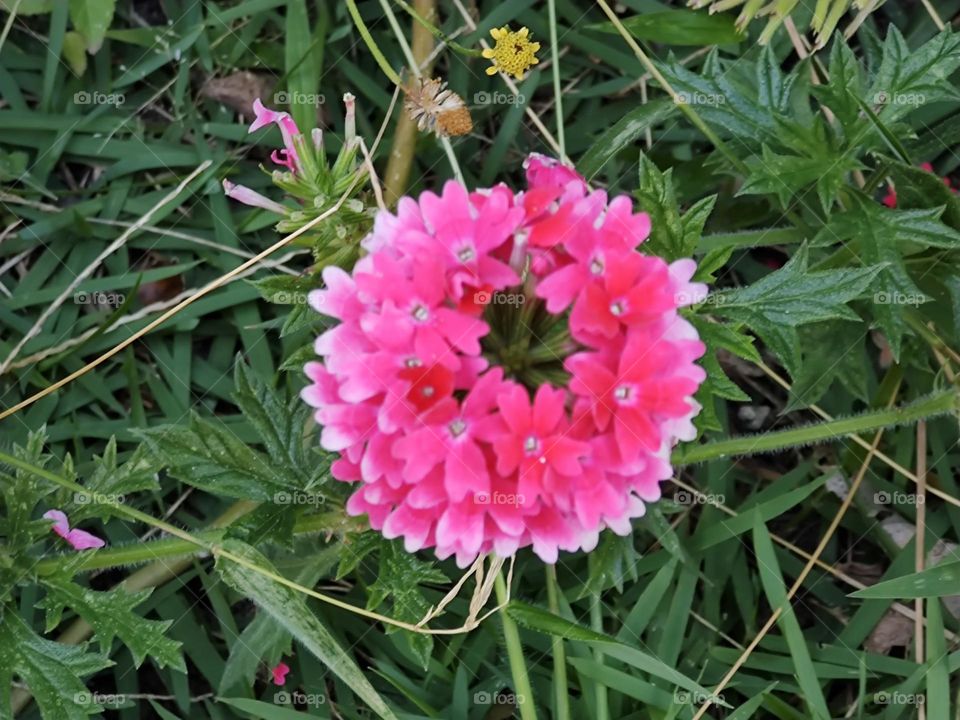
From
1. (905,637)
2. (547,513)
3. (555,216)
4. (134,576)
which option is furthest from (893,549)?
(134,576)

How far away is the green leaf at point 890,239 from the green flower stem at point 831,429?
6.1 inches

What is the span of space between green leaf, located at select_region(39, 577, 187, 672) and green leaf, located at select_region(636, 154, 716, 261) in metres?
1.41

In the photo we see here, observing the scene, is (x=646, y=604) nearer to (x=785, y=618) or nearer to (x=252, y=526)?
(x=785, y=618)

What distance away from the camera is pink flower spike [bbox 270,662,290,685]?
2693 millimetres

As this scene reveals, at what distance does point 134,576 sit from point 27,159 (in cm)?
132

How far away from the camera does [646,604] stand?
2.72m
